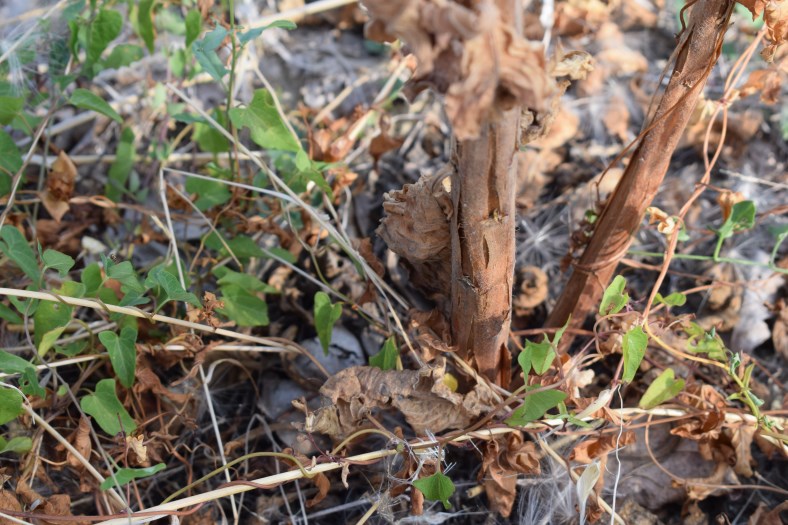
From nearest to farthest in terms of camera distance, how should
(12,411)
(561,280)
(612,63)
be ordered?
(12,411), (561,280), (612,63)

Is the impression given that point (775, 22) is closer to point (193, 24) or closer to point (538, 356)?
point (538, 356)

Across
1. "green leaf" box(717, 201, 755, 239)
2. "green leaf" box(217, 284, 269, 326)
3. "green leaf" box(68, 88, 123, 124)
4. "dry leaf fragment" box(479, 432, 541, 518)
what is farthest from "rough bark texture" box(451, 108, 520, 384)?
"green leaf" box(68, 88, 123, 124)

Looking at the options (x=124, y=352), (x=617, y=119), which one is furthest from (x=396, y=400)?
(x=617, y=119)

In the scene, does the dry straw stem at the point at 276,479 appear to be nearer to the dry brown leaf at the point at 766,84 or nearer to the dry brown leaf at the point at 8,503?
the dry brown leaf at the point at 8,503

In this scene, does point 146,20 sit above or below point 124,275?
above

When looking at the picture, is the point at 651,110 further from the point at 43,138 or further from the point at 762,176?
the point at 43,138

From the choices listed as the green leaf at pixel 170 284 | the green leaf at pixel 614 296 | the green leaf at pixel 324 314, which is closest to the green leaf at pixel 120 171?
the green leaf at pixel 170 284

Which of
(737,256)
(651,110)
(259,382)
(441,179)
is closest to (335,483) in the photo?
(259,382)
